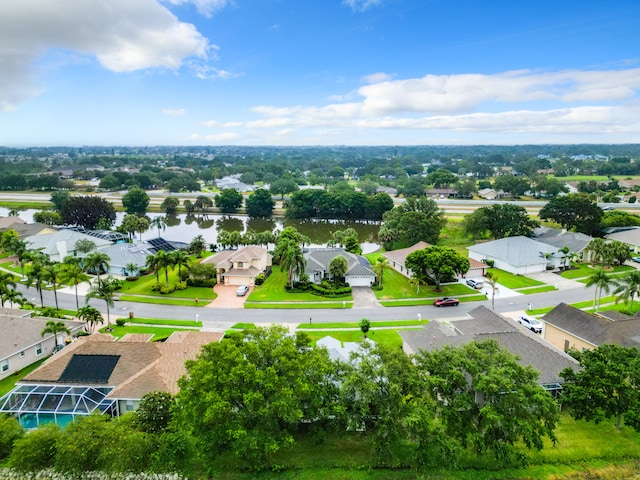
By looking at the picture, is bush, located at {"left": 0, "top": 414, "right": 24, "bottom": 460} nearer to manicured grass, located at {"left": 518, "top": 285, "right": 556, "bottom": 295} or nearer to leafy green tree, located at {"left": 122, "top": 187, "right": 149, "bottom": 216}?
manicured grass, located at {"left": 518, "top": 285, "right": 556, "bottom": 295}

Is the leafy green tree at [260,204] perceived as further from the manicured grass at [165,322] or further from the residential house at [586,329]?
the residential house at [586,329]

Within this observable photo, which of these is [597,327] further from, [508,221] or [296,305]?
[508,221]

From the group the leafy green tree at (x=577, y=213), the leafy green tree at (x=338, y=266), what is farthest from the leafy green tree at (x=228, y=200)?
the leafy green tree at (x=577, y=213)

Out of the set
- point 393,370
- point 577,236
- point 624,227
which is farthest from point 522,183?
point 393,370

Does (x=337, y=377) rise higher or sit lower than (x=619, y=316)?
higher

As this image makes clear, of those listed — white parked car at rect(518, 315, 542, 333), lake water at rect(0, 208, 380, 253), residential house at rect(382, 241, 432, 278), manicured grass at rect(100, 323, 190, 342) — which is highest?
residential house at rect(382, 241, 432, 278)

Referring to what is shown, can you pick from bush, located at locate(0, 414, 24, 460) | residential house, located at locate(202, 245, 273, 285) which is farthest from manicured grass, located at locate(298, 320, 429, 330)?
bush, located at locate(0, 414, 24, 460)

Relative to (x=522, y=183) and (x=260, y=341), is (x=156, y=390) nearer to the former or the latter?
(x=260, y=341)
